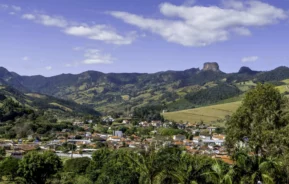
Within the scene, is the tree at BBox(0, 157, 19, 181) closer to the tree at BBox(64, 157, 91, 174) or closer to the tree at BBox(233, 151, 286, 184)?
the tree at BBox(64, 157, 91, 174)

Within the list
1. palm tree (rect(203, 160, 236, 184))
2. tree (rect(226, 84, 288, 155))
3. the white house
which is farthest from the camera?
the white house

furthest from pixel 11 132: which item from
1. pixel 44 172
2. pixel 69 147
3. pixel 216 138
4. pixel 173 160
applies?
pixel 173 160

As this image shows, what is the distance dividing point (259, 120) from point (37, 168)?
872 inches

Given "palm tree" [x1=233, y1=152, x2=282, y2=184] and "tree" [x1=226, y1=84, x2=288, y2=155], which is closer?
"palm tree" [x1=233, y1=152, x2=282, y2=184]

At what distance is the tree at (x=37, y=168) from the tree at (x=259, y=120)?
1970cm

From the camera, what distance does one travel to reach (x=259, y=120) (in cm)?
1656

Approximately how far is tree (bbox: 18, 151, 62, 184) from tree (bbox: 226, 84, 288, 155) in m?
19.7

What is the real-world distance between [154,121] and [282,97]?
104701 mm

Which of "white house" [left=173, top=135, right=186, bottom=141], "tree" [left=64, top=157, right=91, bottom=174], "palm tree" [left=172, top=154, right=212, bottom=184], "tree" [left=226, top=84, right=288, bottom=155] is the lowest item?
"white house" [left=173, top=135, right=186, bottom=141]

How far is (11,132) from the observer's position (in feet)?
274

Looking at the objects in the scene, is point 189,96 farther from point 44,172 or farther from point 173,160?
point 173,160

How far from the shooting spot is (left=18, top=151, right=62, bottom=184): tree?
31.3 metres

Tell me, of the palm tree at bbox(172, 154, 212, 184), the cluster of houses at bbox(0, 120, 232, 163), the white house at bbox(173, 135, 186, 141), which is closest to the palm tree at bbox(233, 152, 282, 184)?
the palm tree at bbox(172, 154, 212, 184)

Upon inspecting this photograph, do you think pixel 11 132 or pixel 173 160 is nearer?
pixel 173 160
